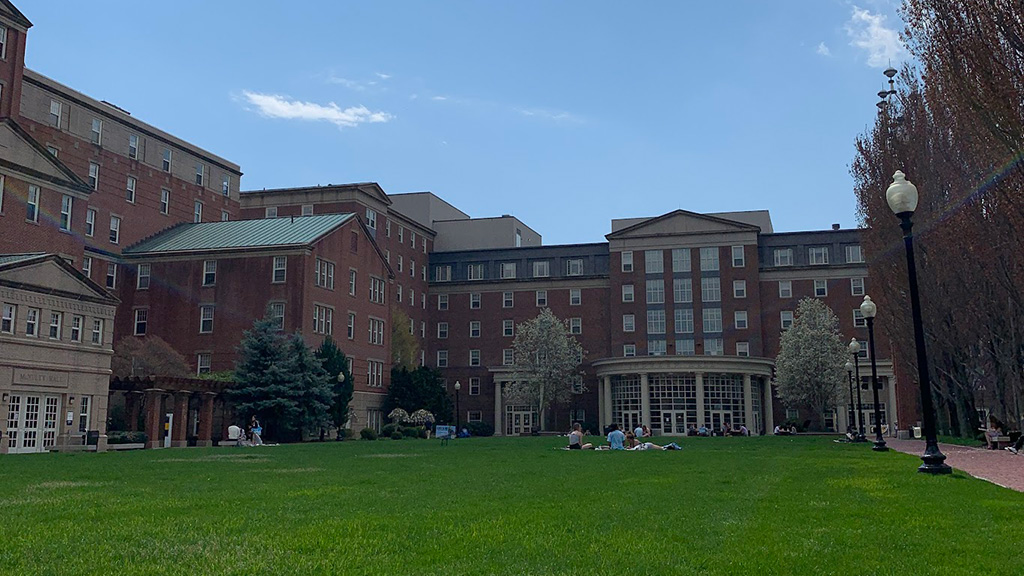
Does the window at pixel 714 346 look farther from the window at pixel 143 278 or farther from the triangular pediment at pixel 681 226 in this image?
the window at pixel 143 278

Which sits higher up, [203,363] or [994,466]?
[203,363]

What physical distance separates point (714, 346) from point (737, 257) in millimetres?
8649

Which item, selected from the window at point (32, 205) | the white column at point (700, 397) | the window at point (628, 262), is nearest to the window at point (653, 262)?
the window at point (628, 262)

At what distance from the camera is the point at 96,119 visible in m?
61.2

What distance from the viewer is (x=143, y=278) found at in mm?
61188

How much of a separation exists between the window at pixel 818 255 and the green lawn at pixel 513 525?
6934 centimetres

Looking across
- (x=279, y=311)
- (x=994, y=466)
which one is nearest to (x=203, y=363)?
(x=279, y=311)

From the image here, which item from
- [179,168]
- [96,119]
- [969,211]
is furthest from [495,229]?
[969,211]

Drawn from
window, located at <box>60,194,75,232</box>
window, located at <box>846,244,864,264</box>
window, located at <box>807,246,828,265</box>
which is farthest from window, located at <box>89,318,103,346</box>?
window, located at <box>846,244,864,264</box>

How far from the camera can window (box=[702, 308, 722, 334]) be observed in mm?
82438

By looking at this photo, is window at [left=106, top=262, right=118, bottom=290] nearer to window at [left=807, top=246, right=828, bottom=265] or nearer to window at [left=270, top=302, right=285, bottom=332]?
window at [left=270, top=302, right=285, bottom=332]

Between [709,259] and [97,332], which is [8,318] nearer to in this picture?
[97,332]

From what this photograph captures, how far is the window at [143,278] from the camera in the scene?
61.0 metres

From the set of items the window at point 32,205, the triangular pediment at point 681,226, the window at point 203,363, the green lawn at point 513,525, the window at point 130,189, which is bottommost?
the green lawn at point 513,525
